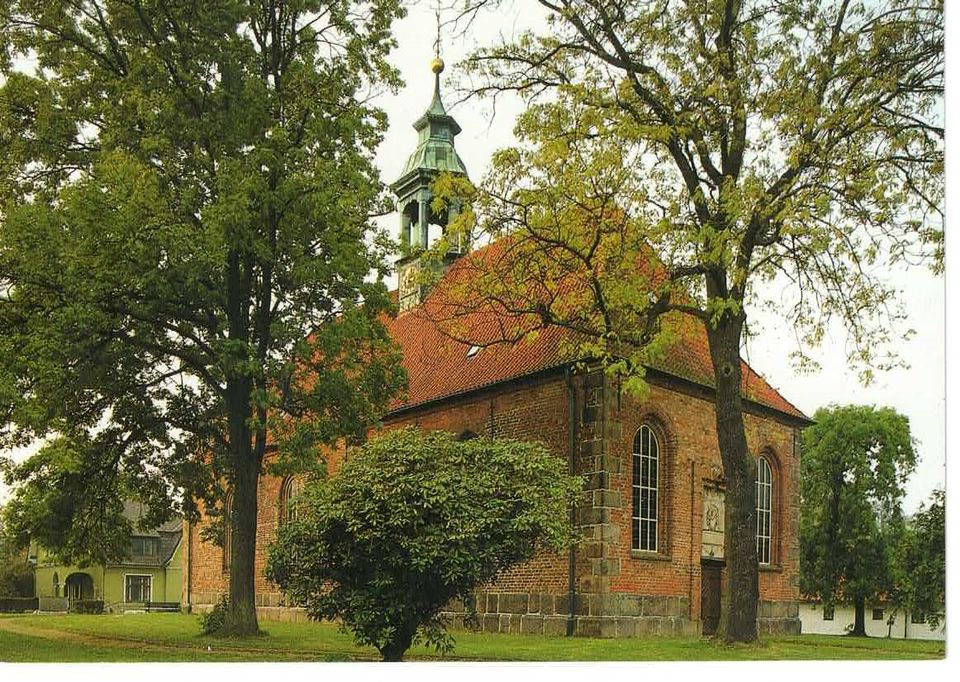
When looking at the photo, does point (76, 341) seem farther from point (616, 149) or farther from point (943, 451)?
point (943, 451)

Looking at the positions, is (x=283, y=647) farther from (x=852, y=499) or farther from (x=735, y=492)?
(x=852, y=499)

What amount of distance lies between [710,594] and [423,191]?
26.1 feet

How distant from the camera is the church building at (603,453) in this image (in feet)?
49.5

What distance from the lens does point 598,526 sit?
52.1ft

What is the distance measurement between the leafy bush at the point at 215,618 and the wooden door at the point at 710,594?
7265mm

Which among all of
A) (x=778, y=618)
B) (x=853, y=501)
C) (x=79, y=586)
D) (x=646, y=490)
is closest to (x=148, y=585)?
(x=79, y=586)

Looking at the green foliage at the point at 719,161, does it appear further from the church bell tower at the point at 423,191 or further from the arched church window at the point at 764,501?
the arched church window at the point at 764,501

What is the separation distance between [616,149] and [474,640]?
6519 millimetres

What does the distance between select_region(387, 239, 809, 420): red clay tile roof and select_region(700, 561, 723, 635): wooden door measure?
2.85 m

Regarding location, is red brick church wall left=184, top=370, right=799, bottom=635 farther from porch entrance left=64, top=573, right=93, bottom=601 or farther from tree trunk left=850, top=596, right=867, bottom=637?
porch entrance left=64, top=573, right=93, bottom=601

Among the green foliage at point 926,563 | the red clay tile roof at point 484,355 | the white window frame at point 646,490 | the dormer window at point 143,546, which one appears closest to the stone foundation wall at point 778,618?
the green foliage at point 926,563

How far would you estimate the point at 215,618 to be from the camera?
1359cm

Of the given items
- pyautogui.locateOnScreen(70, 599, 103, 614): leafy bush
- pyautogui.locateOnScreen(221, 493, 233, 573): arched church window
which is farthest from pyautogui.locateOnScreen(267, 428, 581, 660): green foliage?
pyautogui.locateOnScreen(70, 599, 103, 614): leafy bush

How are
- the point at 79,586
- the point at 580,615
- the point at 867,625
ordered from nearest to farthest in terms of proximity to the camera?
the point at 867,625
the point at 79,586
the point at 580,615
